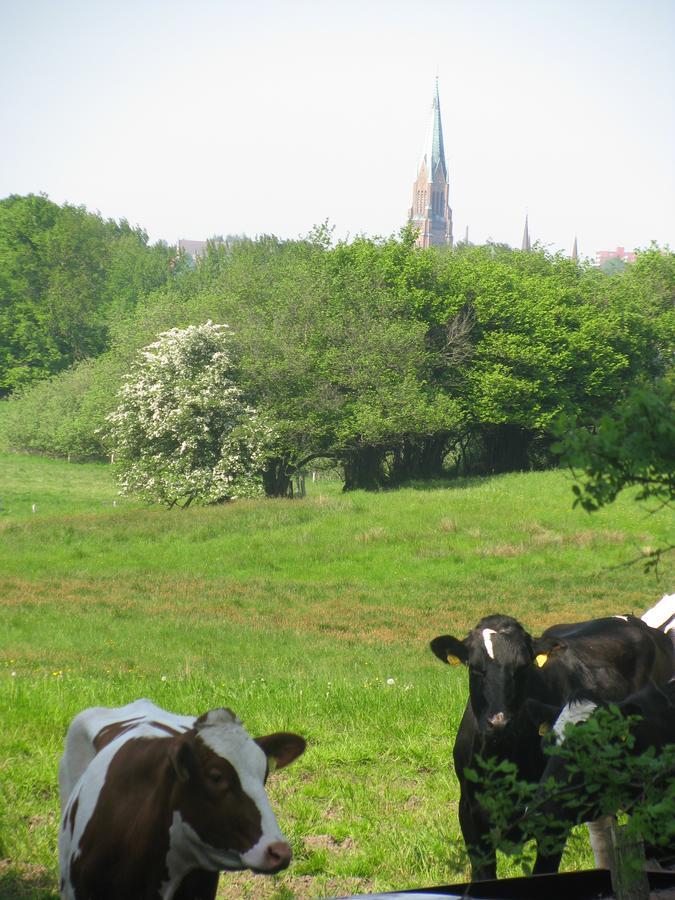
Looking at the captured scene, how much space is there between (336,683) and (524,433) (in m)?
47.2

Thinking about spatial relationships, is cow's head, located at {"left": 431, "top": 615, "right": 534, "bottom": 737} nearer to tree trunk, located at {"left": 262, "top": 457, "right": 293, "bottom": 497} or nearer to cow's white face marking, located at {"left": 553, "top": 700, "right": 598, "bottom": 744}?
cow's white face marking, located at {"left": 553, "top": 700, "right": 598, "bottom": 744}

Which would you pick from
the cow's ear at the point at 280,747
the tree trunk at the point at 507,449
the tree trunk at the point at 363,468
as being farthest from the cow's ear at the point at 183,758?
the tree trunk at the point at 507,449

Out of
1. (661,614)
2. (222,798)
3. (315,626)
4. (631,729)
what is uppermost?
(222,798)

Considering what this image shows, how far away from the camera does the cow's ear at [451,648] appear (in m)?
7.02

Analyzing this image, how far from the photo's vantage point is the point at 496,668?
22.1ft

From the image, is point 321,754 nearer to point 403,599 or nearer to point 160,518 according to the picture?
point 403,599

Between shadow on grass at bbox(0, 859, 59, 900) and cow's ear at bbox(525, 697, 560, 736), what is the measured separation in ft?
11.0

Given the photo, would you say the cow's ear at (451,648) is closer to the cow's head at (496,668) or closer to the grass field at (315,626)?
the cow's head at (496,668)

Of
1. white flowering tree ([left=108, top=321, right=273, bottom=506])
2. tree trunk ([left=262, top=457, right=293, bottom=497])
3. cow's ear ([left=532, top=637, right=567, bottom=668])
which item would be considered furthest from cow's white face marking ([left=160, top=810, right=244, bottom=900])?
tree trunk ([left=262, top=457, right=293, bottom=497])

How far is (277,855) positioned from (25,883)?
146 inches

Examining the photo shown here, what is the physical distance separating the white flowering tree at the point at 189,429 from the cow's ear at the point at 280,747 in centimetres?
4042

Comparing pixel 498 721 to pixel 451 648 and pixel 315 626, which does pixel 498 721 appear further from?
pixel 315 626

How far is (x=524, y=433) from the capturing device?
195ft

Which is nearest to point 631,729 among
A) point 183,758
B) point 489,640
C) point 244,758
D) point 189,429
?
point 489,640
